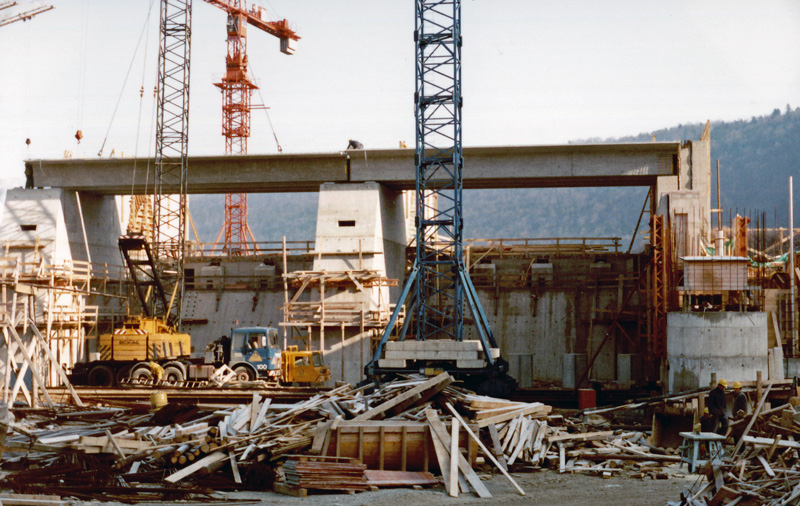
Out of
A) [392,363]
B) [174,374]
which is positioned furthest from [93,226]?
[392,363]

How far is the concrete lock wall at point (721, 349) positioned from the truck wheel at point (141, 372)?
21825 millimetres

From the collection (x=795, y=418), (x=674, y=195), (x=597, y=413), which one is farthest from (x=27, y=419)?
(x=674, y=195)

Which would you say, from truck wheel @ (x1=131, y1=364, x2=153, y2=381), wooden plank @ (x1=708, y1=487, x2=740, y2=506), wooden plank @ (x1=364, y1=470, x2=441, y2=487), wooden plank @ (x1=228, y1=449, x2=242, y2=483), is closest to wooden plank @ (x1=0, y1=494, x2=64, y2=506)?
wooden plank @ (x1=228, y1=449, x2=242, y2=483)

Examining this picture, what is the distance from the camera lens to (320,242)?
46.4 metres

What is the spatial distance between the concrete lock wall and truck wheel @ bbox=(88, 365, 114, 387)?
78.0 feet

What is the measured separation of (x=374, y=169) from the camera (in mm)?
47031

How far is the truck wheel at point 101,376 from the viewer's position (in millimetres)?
41969

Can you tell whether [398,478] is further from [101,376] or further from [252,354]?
[101,376]

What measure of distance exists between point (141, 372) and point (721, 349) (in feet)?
78.2

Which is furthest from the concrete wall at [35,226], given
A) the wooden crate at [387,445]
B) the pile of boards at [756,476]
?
the pile of boards at [756,476]

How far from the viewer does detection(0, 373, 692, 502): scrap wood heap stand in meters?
20.2

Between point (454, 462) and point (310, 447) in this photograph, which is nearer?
point (454, 462)

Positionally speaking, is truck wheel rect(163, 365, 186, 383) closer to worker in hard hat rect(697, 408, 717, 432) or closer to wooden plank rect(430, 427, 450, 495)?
wooden plank rect(430, 427, 450, 495)

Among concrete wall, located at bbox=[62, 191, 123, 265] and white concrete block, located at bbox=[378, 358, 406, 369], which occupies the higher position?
concrete wall, located at bbox=[62, 191, 123, 265]
